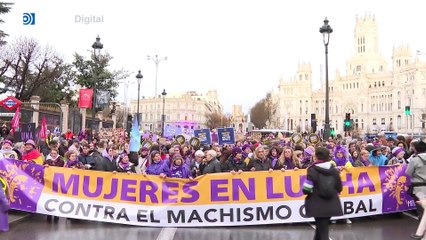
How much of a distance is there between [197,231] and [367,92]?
15689 cm

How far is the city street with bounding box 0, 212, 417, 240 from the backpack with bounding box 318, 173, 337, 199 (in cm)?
217

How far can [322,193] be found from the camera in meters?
6.05

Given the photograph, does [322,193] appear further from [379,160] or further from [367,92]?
[367,92]

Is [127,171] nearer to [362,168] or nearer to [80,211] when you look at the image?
[80,211]

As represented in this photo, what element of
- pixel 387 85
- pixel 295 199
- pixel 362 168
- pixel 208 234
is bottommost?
pixel 208 234

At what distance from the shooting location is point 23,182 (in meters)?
9.18

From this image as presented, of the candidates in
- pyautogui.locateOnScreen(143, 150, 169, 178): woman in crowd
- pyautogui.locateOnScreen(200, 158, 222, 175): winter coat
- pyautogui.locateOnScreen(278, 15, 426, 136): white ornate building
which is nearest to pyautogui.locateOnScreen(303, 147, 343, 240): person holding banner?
pyautogui.locateOnScreen(200, 158, 222, 175): winter coat

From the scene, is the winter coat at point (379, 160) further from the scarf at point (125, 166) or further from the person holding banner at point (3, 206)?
the person holding banner at point (3, 206)

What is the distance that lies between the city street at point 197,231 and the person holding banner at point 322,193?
77.4 inches

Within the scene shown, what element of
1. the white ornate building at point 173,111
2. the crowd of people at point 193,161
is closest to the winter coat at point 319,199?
the crowd of people at point 193,161

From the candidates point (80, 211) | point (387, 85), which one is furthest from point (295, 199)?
point (387, 85)

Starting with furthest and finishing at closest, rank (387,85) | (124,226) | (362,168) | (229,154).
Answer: (387,85) < (229,154) < (362,168) < (124,226)

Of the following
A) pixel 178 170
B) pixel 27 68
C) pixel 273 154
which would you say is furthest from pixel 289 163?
pixel 27 68

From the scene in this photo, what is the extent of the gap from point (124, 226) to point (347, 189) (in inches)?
180
